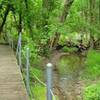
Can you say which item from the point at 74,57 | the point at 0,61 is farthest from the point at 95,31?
the point at 0,61

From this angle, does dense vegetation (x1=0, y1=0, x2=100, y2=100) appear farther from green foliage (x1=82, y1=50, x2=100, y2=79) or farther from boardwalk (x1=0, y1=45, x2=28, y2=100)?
boardwalk (x1=0, y1=45, x2=28, y2=100)

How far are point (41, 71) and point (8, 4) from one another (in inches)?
147

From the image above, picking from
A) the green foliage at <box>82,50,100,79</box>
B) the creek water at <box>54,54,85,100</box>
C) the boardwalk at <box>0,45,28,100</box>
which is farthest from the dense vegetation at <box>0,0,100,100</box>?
the boardwalk at <box>0,45,28,100</box>

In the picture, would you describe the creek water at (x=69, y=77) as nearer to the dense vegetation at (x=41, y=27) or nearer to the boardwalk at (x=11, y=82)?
the dense vegetation at (x=41, y=27)

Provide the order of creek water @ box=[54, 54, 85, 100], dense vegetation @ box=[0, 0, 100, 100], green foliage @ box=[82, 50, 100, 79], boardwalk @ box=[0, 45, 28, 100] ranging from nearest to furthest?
boardwalk @ box=[0, 45, 28, 100], creek water @ box=[54, 54, 85, 100], dense vegetation @ box=[0, 0, 100, 100], green foliage @ box=[82, 50, 100, 79]

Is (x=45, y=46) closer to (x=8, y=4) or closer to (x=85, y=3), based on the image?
(x=8, y=4)

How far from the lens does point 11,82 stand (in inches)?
376

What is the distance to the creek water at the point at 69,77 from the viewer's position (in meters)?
13.7

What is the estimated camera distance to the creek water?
13707 millimetres

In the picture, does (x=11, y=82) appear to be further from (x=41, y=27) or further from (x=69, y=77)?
(x=41, y=27)

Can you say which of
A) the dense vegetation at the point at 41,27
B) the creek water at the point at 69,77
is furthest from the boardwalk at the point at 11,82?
the creek water at the point at 69,77

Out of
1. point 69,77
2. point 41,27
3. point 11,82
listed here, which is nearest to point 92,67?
point 69,77

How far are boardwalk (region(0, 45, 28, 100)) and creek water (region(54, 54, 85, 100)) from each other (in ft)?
7.72

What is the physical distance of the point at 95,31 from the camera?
A: 21.8 m
